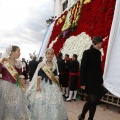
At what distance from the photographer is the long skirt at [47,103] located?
4.25 metres

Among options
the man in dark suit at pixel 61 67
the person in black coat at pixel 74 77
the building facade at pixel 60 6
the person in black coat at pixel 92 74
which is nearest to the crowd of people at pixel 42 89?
the person in black coat at pixel 92 74

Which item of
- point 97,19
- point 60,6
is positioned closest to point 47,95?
point 97,19

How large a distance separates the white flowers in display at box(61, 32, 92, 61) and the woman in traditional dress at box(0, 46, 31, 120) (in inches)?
208

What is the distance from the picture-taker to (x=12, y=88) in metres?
4.04

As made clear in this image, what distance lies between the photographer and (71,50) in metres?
10.9

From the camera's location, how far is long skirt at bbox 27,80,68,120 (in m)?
4.25

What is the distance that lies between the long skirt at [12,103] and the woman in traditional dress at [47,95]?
0.28 metres

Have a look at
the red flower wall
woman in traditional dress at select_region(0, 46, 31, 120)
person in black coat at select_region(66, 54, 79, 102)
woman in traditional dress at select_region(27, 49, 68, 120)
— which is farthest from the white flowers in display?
woman in traditional dress at select_region(0, 46, 31, 120)

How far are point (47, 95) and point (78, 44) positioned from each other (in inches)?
242

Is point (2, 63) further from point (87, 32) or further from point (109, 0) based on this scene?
point (87, 32)

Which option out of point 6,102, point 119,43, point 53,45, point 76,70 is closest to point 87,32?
point 76,70

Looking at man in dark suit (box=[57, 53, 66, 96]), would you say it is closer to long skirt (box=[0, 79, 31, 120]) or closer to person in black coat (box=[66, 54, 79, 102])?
person in black coat (box=[66, 54, 79, 102])

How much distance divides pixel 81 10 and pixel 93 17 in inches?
74.3

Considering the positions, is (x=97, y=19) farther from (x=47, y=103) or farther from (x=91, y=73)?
(x=47, y=103)
